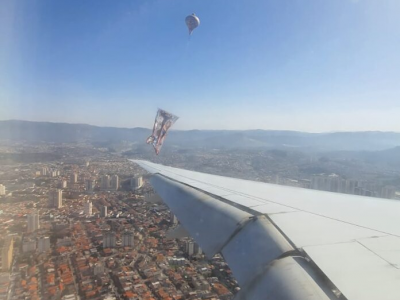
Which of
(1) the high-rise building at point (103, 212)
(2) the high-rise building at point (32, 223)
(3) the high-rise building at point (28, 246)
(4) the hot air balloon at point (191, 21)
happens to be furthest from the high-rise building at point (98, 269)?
(4) the hot air balloon at point (191, 21)

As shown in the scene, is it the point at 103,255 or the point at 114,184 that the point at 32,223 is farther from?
the point at 114,184

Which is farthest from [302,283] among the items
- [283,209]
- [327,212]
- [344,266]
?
[327,212]

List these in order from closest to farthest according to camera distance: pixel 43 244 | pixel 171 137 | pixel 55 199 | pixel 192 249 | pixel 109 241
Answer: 1. pixel 192 249
2. pixel 43 244
3. pixel 109 241
4. pixel 55 199
5. pixel 171 137

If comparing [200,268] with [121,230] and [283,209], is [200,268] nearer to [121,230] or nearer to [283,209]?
[121,230]

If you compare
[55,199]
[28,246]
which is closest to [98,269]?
[28,246]

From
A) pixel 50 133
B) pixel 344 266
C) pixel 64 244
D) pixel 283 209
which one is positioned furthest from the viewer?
pixel 50 133

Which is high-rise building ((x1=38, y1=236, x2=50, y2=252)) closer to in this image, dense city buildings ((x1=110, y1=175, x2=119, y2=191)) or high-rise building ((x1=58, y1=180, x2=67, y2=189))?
dense city buildings ((x1=110, y1=175, x2=119, y2=191))

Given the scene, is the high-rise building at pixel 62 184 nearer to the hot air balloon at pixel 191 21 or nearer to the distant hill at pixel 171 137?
the hot air balloon at pixel 191 21

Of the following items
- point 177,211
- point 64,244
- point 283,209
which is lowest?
point 64,244
